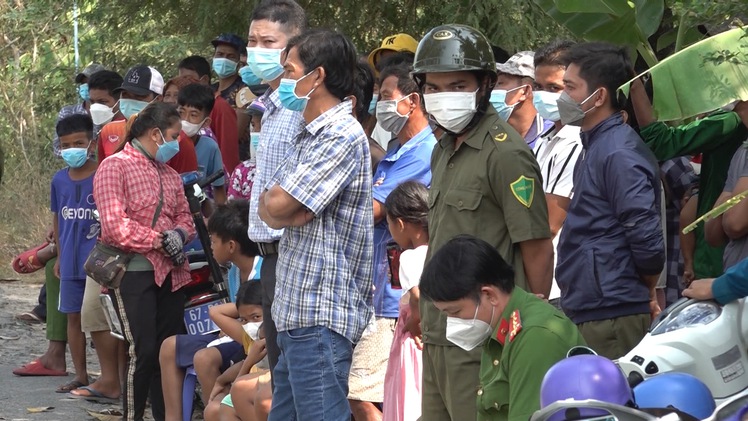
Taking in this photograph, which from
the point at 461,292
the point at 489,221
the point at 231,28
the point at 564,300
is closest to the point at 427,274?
the point at 461,292

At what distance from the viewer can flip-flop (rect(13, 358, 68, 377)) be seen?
972 centimetres

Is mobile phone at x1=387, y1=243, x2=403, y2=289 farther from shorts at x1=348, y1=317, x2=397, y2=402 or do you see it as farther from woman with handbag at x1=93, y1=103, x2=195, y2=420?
woman with handbag at x1=93, y1=103, x2=195, y2=420

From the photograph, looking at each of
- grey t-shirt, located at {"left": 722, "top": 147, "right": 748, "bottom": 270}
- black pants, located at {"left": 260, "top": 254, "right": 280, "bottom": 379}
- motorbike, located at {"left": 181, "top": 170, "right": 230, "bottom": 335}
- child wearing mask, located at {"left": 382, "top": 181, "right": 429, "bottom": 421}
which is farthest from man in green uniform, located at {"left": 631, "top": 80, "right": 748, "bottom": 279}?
motorbike, located at {"left": 181, "top": 170, "right": 230, "bottom": 335}

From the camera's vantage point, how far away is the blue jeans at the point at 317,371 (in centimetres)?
503

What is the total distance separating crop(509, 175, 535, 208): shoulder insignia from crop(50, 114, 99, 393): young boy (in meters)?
5.10

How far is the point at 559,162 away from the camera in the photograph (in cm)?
561

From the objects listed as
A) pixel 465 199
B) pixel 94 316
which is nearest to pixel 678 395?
pixel 465 199

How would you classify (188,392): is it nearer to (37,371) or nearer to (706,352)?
(37,371)

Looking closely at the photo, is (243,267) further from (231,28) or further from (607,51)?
(231,28)

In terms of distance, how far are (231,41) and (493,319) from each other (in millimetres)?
5981

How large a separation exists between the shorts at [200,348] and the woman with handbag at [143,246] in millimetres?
322

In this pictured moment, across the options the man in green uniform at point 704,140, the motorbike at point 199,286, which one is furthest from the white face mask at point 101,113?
the man in green uniform at point 704,140

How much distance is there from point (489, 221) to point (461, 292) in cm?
51

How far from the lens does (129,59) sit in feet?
45.0
